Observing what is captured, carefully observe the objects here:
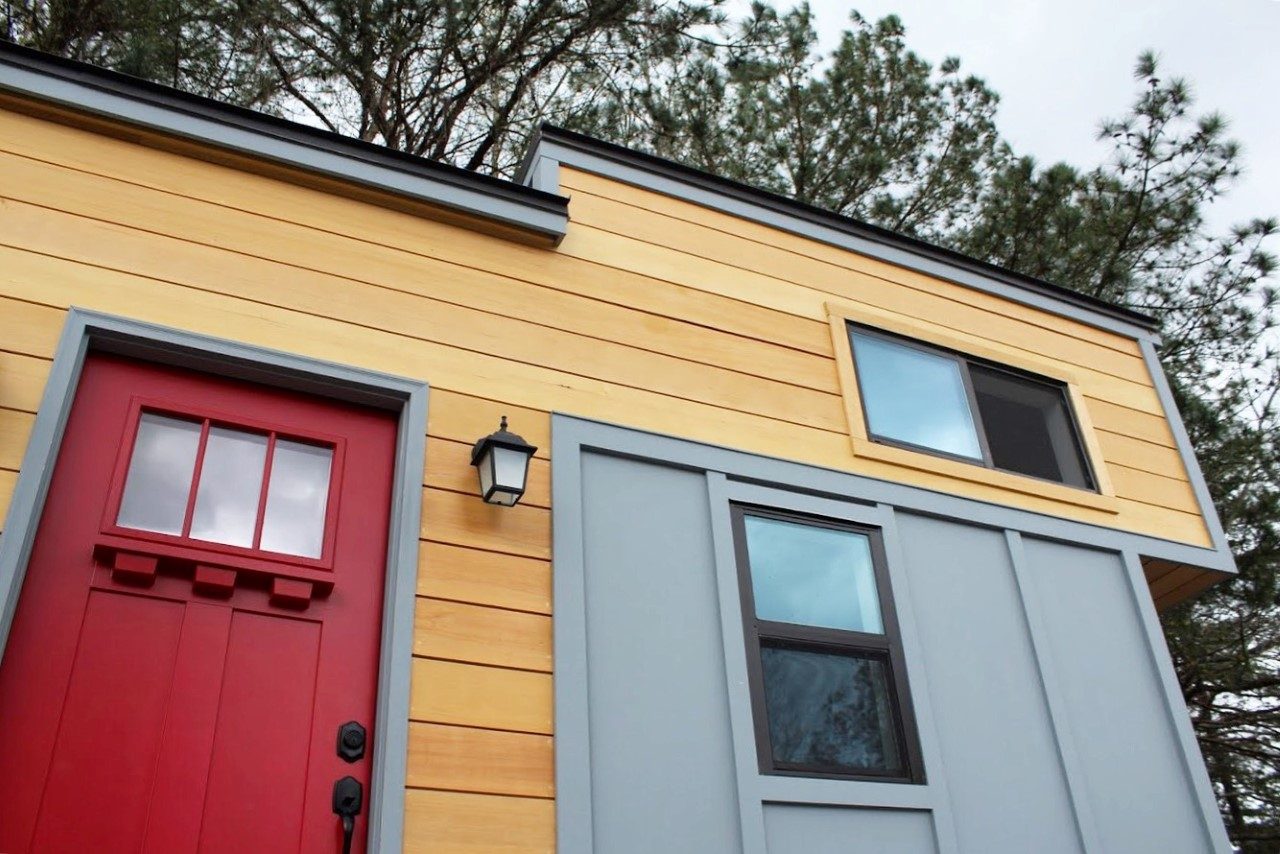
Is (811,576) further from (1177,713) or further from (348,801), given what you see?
(348,801)

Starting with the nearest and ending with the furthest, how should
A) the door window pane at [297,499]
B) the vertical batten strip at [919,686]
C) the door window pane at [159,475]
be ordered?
the door window pane at [159,475] → the door window pane at [297,499] → the vertical batten strip at [919,686]

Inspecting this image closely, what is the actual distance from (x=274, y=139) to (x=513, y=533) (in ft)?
5.66

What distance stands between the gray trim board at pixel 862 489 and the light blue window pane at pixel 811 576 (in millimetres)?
189

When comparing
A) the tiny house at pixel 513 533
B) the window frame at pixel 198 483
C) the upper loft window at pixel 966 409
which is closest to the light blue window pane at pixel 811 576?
the tiny house at pixel 513 533

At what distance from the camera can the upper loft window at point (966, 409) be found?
4879 millimetres

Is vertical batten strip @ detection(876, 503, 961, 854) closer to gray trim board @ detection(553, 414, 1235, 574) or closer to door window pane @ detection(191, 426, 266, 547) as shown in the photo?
gray trim board @ detection(553, 414, 1235, 574)

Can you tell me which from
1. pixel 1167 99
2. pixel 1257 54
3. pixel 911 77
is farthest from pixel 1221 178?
pixel 911 77

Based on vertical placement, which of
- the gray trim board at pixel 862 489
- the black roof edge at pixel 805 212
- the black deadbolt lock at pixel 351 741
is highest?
the black roof edge at pixel 805 212

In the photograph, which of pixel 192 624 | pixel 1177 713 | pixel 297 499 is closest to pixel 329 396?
pixel 297 499

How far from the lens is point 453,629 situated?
3332mm

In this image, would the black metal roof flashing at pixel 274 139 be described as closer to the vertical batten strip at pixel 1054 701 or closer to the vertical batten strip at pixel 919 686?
the vertical batten strip at pixel 919 686

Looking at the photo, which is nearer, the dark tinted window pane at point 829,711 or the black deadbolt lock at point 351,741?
the black deadbolt lock at point 351,741

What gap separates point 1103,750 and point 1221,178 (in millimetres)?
6020

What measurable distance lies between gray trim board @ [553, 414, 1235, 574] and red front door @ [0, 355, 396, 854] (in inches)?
34.3
